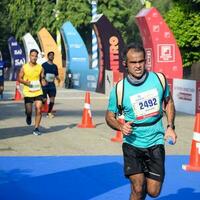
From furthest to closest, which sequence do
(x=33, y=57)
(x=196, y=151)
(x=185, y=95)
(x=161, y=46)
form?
(x=161, y=46) → (x=185, y=95) → (x=33, y=57) → (x=196, y=151)

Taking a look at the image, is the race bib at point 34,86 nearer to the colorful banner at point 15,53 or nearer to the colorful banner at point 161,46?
the colorful banner at point 161,46

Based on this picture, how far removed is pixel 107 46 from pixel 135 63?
83.9 feet

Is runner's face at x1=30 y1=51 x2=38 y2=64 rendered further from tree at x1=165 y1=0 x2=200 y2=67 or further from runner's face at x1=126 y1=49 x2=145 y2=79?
tree at x1=165 y1=0 x2=200 y2=67

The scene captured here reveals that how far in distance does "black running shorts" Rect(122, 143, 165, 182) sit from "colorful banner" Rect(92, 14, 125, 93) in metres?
24.9

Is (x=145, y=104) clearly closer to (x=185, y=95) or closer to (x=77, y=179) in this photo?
(x=77, y=179)

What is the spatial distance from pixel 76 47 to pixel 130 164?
32525 mm

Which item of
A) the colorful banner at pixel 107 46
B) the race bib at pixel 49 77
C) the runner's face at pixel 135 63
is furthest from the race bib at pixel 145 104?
the colorful banner at pixel 107 46

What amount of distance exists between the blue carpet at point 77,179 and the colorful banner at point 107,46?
20508 mm

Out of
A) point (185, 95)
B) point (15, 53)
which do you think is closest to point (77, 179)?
point (185, 95)

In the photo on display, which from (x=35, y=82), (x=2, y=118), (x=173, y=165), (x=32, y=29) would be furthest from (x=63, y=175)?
(x=32, y=29)

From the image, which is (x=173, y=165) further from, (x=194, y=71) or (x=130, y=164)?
(x=194, y=71)

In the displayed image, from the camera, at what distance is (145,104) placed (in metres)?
5.21

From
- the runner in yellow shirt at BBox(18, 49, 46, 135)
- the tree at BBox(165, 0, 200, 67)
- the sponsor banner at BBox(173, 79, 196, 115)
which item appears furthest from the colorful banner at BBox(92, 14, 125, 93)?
the runner in yellow shirt at BBox(18, 49, 46, 135)

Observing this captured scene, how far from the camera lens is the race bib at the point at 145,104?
521cm
